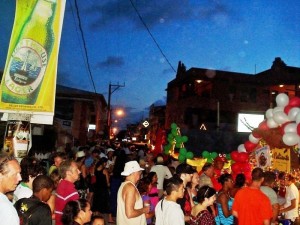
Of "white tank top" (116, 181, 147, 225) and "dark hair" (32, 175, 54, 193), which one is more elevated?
"dark hair" (32, 175, 54, 193)

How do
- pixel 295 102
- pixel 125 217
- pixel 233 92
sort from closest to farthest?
pixel 125 217 → pixel 295 102 → pixel 233 92

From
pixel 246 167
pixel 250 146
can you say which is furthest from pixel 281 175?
pixel 250 146

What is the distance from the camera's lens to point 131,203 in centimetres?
511

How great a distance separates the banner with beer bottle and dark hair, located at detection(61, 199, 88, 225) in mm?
3470

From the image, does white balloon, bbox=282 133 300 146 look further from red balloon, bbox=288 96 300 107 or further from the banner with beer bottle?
the banner with beer bottle

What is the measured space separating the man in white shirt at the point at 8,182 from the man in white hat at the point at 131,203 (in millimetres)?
2197

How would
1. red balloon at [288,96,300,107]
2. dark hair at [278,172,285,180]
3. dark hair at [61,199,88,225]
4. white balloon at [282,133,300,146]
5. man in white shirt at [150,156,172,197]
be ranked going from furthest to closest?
man in white shirt at [150,156,172,197] → dark hair at [278,172,285,180] → red balloon at [288,96,300,107] → white balloon at [282,133,300,146] → dark hair at [61,199,88,225]

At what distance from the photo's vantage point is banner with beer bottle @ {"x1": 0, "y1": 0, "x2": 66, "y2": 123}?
654 centimetres

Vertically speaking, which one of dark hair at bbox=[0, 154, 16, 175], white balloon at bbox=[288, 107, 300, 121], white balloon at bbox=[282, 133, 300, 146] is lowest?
dark hair at bbox=[0, 154, 16, 175]

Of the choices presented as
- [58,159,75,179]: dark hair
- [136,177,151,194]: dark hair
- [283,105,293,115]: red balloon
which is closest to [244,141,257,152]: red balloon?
[283,105,293,115]: red balloon

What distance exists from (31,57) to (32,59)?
49mm

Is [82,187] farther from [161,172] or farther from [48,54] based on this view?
[48,54]

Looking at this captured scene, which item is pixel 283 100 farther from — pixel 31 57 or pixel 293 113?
pixel 31 57

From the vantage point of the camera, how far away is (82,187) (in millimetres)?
9656
